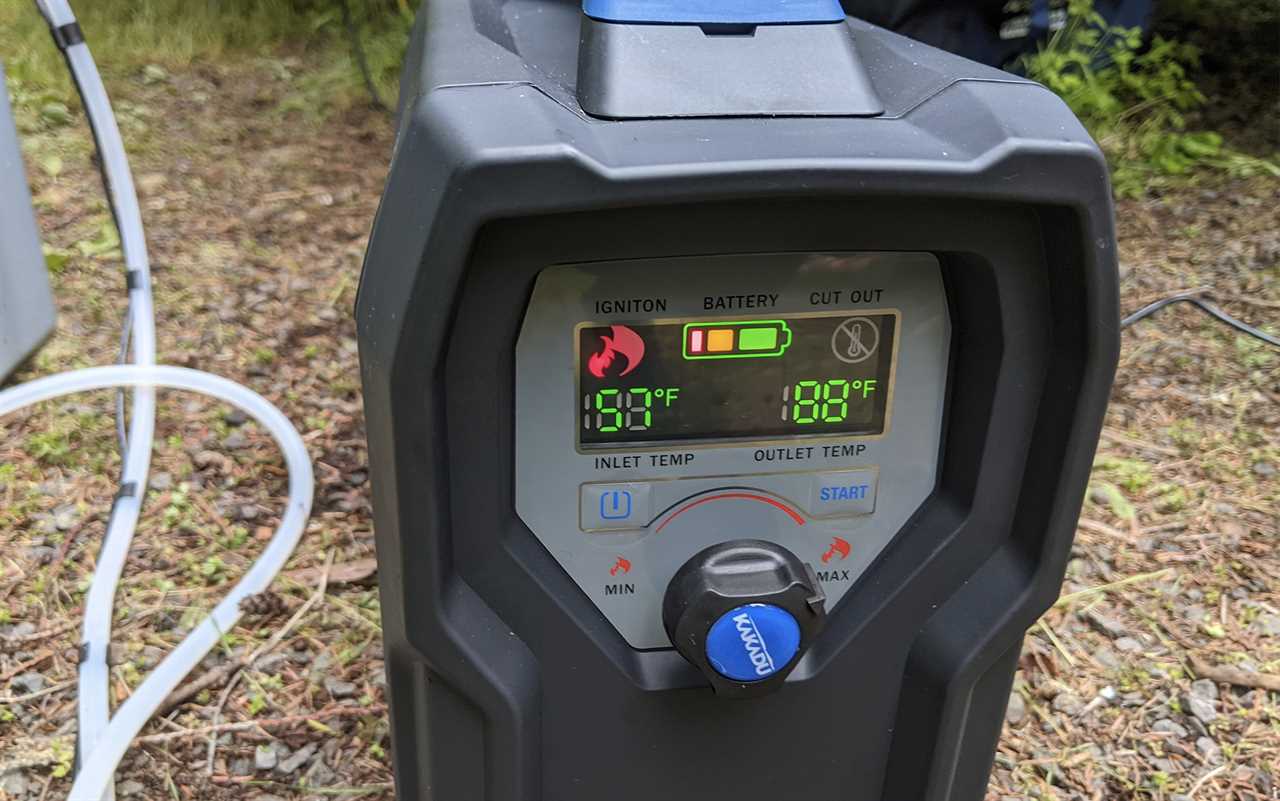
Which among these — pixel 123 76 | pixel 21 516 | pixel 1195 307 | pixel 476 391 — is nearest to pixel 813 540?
pixel 476 391

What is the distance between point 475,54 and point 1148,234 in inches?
91.4

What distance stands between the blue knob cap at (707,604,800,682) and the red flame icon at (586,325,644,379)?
194mm

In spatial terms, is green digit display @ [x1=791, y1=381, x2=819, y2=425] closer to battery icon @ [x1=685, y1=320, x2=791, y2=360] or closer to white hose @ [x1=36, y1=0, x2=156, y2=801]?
battery icon @ [x1=685, y1=320, x2=791, y2=360]

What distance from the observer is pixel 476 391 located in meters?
0.76

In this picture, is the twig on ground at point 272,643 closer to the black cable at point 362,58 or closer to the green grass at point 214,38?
the black cable at point 362,58

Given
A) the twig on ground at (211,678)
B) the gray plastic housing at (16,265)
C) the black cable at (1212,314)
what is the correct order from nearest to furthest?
the twig on ground at (211,678) < the gray plastic housing at (16,265) < the black cable at (1212,314)

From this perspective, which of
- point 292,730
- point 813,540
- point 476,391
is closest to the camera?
point 476,391

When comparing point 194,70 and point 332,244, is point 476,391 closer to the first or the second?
point 332,244

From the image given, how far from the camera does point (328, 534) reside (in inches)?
66.3

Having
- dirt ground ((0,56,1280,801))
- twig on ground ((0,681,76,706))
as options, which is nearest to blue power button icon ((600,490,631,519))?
dirt ground ((0,56,1280,801))

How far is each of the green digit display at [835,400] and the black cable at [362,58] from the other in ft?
9.14

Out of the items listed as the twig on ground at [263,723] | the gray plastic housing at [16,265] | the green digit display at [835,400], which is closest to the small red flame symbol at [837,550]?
the green digit display at [835,400]

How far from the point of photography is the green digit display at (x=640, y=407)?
82 cm

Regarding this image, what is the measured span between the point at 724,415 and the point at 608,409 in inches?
3.5
